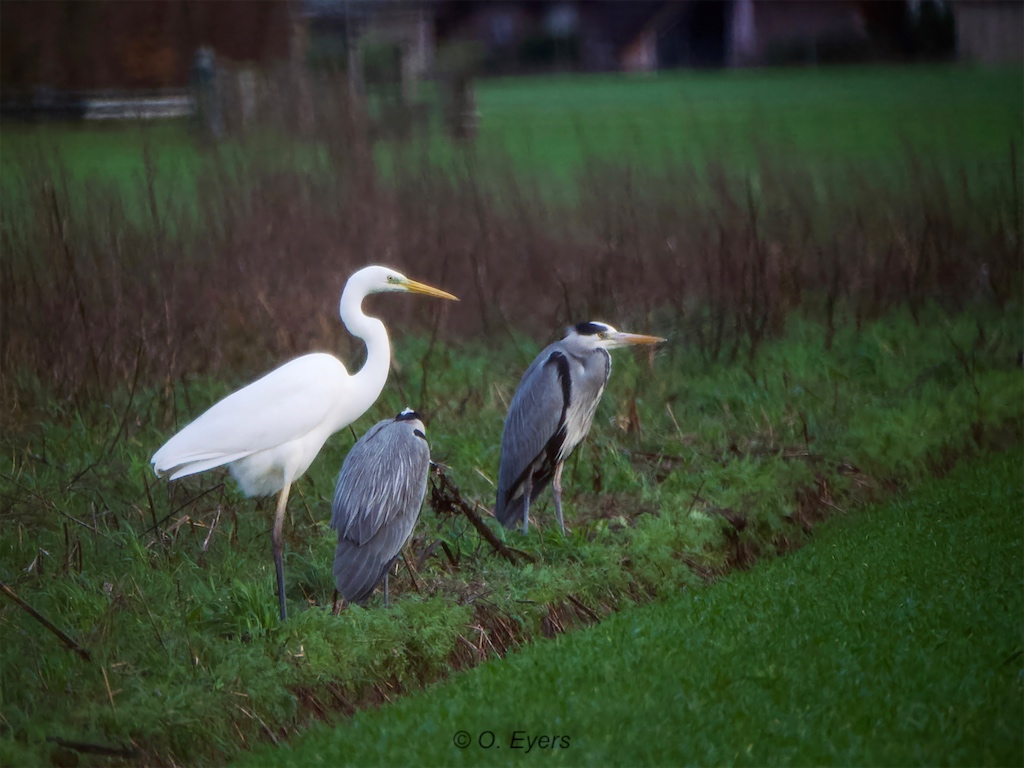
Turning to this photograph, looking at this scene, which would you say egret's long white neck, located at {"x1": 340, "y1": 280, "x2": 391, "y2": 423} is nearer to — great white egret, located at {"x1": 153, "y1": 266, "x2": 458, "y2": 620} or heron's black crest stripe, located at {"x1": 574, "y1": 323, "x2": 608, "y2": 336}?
great white egret, located at {"x1": 153, "y1": 266, "x2": 458, "y2": 620}

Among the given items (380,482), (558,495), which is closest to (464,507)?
(380,482)

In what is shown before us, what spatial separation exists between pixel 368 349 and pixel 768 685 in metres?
2.26

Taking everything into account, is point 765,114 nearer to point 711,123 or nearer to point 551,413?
point 711,123

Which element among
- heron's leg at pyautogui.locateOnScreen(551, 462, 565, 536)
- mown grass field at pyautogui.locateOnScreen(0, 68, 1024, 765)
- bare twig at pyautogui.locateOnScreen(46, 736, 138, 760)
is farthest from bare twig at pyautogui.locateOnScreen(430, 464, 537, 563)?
bare twig at pyautogui.locateOnScreen(46, 736, 138, 760)

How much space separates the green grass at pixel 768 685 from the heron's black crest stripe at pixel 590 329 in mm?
1554

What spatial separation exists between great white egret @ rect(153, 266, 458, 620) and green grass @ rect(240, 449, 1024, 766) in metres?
1.09

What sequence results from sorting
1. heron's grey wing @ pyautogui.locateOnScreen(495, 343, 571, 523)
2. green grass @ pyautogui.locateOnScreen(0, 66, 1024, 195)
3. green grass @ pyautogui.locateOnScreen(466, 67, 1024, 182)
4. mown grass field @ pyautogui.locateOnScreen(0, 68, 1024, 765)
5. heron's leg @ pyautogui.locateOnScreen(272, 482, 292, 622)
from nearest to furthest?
1. mown grass field @ pyautogui.locateOnScreen(0, 68, 1024, 765)
2. heron's leg @ pyautogui.locateOnScreen(272, 482, 292, 622)
3. heron's grey wing @ pyautogui.locateOnScreen(495, 343, 571, 523)
4. green grass @ pyautogui.locateOnScreen(0, 66, 1024, 195)
5. green grass @ pyautogui.locateOnScreen(466, 67, 1024, 182)

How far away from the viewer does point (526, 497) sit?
20.0 feet

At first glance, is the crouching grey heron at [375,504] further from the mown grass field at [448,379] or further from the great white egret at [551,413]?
the great white egret at [551,413]

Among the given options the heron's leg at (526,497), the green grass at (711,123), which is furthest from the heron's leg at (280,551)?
the green grass at (711,123)

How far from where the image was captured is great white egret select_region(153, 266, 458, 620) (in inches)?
194

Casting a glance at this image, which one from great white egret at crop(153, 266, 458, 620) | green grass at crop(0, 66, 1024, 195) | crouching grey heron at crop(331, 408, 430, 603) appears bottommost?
crouching grey heron at crop(331, 408, 430, 603)

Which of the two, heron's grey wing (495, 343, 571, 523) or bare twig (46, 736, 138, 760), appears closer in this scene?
bare twig (46, 736, 138, 760)

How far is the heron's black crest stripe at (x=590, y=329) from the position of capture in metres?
6.32
